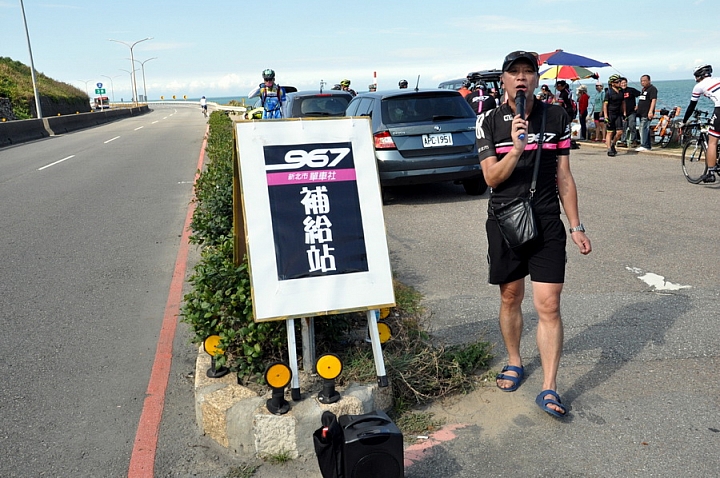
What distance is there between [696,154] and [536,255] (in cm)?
881

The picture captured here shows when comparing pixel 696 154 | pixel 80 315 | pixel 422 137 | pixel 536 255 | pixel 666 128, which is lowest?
pixel 80 315

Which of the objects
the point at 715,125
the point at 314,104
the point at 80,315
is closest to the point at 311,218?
the point at 80,315

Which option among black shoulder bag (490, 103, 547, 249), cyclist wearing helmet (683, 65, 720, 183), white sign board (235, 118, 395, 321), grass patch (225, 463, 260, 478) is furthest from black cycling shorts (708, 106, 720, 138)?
grass patch (225, 463, 260, 478)

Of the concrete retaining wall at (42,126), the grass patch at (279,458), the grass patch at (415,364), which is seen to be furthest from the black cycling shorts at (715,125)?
the concrete retaining wall at (42,126)

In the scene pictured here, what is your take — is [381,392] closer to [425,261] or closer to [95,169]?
[425,261]

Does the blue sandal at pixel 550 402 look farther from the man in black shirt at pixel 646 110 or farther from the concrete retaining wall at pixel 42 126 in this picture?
the concrete retaining wall at pixel 42 126

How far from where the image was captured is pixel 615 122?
1504cm

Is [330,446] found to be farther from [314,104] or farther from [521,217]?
[314,104]

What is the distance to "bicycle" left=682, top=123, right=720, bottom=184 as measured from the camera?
10.5 meters

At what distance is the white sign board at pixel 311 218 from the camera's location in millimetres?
3471

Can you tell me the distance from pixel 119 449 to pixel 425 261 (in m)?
3.90

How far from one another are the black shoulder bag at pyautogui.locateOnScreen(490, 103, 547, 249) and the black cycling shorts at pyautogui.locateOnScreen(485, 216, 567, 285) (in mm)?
95

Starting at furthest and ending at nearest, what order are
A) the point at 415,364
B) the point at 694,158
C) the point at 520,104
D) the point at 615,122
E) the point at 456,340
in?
the point at 615,122 → the point at 694,158 → the point at 456,340 → the point at 415,364 → the point at 520,104

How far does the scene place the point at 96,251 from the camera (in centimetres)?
756
